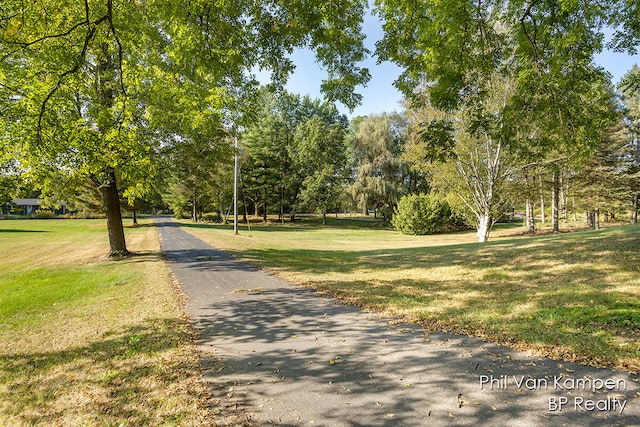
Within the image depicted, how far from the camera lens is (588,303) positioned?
18.5 ft

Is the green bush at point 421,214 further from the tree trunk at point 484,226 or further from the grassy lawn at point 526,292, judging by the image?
the grassy lawn at point 526,292

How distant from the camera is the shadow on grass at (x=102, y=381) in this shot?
3344mm

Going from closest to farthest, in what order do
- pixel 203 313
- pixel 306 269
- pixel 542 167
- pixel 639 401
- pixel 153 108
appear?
1. pixel 639 401
2. pixel 203 313
3. pixel 153 108
4. pixel 306 269
5. pixel 542 167

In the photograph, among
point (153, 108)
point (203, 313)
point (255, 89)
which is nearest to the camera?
point (203, 313)

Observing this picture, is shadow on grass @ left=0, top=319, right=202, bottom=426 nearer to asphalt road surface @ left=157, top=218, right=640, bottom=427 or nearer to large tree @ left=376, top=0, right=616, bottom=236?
asphalt road surface @ left=157, top=218, right=640, bottom=427

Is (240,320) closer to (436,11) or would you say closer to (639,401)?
(639,401)

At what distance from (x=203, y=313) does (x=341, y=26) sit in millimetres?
6311

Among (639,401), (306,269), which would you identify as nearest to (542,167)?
(306,269)

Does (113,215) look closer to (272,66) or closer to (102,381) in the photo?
(272,66)

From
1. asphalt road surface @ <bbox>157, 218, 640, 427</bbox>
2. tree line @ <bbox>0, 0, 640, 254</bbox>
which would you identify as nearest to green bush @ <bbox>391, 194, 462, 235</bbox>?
tree line @ <bbox>0, 0, 640, 254</bbox>

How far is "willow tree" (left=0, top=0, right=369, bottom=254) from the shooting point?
5.79 metres

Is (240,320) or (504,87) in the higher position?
(504,87)

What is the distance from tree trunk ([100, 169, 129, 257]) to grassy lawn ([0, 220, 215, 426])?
Result: 4.49m

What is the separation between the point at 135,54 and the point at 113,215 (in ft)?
23.3
